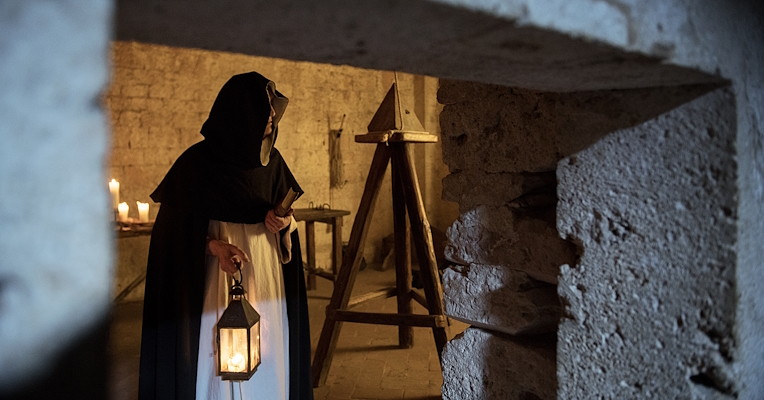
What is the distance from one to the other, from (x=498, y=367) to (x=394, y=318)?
73.1 inches

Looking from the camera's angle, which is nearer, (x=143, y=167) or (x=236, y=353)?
(x=236, y=353)

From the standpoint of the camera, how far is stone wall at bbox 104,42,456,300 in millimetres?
5656

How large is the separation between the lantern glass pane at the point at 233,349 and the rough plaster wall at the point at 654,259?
129 centimetres

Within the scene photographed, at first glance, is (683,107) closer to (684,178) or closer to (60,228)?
(684,178)

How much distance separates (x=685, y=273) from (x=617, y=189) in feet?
0.86

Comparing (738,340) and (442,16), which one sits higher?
(442,16)

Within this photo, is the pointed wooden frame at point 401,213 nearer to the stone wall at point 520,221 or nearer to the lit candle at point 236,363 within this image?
the lit candle at point 236,363


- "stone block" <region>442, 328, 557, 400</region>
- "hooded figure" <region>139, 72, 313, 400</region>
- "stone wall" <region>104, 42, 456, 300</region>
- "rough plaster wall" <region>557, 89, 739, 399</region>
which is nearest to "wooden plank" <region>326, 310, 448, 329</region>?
"hooded figure" <region>139, 72, 313, 400</region>

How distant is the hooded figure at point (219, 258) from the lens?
2426 millimetres

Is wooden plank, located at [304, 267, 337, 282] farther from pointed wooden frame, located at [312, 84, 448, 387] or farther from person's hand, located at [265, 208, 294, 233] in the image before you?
person's hand, located at [265, 208, 294, 233]

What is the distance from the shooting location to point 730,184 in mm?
1197

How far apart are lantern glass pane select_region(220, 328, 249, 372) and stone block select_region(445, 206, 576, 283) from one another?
943mm

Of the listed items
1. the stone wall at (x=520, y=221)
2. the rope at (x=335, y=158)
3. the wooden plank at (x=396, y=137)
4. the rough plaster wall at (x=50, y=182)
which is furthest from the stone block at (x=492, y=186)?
the rope at (x=335, y=158)

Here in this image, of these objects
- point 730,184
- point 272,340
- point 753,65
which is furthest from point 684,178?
point 272,340
